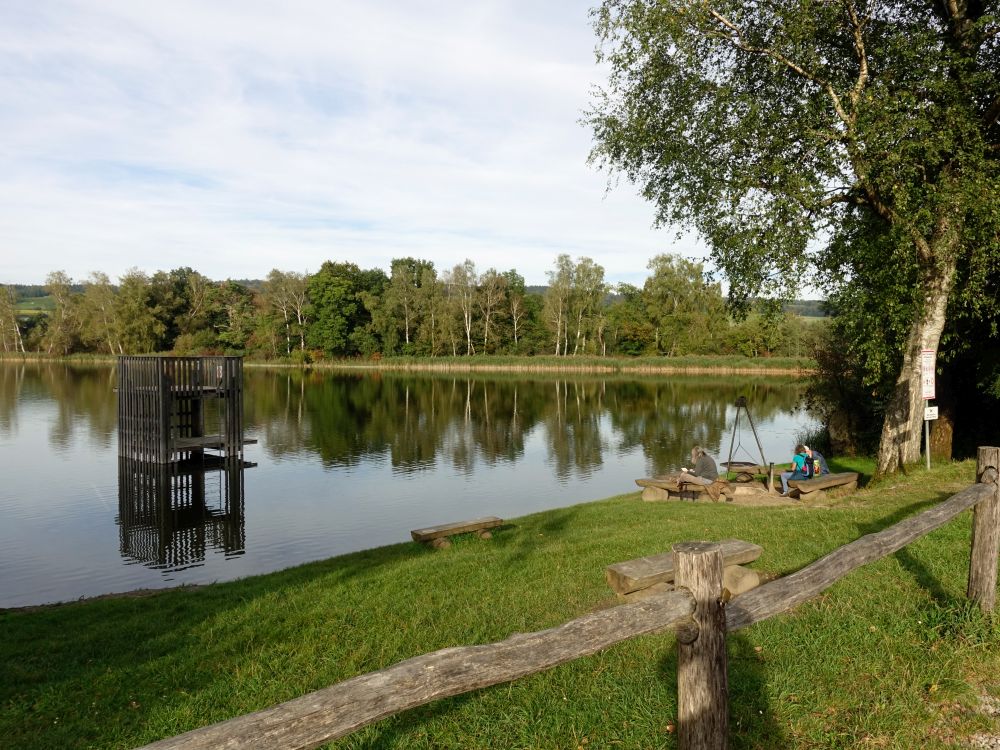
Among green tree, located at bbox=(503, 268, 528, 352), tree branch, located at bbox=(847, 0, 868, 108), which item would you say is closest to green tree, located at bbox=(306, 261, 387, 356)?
green tree, located at bbox=(503, 268, 528, 352)

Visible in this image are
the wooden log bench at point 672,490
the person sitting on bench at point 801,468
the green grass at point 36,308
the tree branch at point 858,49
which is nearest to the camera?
the tree branch at point 858,49

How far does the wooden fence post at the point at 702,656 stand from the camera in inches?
131

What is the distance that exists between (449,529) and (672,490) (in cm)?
539

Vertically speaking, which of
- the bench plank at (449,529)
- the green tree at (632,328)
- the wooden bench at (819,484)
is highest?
the green tree at (632,328)

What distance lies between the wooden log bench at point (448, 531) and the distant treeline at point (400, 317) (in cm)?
7016

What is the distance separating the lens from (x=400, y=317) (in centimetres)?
8769

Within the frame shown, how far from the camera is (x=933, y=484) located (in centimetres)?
1238

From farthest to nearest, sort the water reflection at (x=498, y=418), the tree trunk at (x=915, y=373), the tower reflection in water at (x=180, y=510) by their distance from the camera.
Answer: the water reflection at (x=498, y=418), the tower reflection in water at (x=180, y=510), the tree trunk at (x=915, y=373)

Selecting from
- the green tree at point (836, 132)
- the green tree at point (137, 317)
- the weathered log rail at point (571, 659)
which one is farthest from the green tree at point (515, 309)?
the weathered log rail at point (571, 659)

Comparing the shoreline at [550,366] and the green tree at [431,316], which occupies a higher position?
the green tree at [431,316]

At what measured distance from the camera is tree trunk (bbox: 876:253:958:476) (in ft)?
42.0

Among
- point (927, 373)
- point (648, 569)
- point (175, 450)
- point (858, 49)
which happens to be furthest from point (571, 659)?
point (175, 450)

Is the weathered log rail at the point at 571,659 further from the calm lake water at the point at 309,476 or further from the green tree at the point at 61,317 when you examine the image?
the green tree at the point at 61,317

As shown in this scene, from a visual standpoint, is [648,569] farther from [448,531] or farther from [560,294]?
[560,294]
